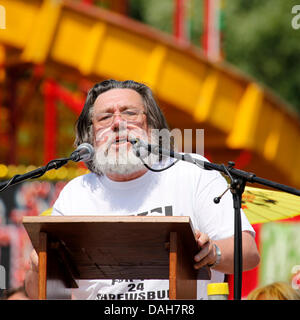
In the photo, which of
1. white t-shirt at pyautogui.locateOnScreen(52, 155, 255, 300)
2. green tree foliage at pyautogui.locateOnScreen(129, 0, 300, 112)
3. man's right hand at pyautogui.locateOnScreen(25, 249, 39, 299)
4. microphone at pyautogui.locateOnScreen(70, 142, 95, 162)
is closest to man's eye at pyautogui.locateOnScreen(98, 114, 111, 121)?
white t-shirt at pyautogui.locateOnScreen(52, 155, 255, 300)

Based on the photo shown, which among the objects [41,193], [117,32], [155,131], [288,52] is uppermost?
[288,52]

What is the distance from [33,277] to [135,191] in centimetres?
66

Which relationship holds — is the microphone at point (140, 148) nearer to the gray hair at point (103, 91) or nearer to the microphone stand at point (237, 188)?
the microphone stand at point (237, 188)

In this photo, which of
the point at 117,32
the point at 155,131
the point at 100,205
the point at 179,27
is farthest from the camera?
the point at 179,27

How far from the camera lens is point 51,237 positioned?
2.88m

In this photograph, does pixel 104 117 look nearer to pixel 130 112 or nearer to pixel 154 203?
pixel 130 112

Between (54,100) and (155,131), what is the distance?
8229mm

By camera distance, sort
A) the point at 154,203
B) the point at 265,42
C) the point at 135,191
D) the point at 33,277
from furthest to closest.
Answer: the point at 265,42, the point at 135,191, the point at 154,203, the point at 33,277

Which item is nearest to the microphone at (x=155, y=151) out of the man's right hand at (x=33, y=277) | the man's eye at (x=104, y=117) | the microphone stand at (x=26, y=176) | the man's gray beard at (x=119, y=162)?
the microphone stand at (x=26, y=176)

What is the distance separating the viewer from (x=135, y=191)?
3.62 metres

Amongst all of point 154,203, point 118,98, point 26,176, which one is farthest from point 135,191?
point 26,176

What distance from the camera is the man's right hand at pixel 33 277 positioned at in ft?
10.3

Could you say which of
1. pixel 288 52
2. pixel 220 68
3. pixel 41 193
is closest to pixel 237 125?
pixel 220 68

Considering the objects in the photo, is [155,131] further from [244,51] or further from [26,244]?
[244,51]
